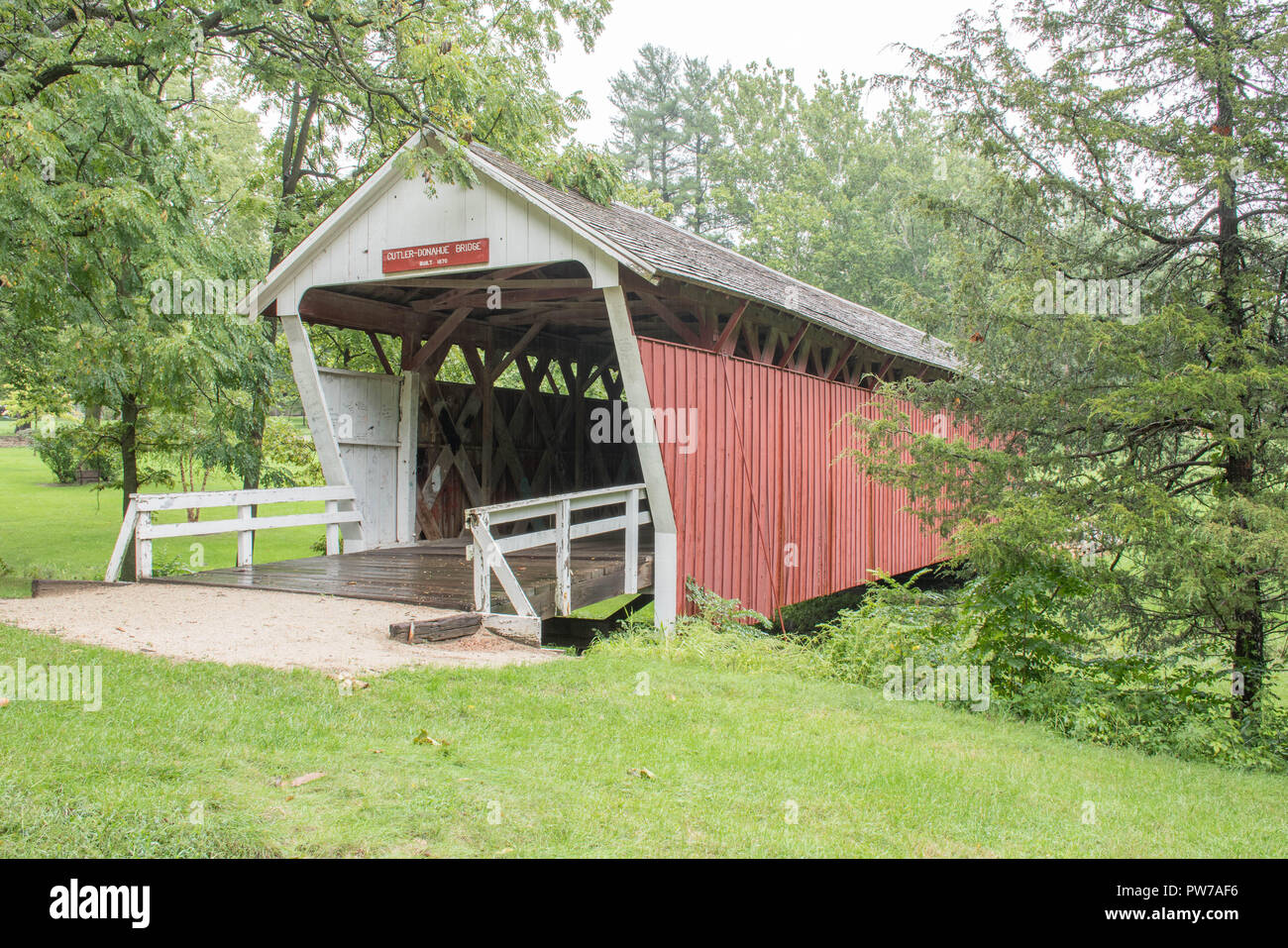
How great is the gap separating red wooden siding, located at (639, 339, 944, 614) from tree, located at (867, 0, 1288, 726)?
4.72 ft

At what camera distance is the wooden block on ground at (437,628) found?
7.17 meters

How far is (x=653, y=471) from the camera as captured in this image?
30.2ft

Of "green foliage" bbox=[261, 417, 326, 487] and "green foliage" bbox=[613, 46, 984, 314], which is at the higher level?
"green foliage" bbox=[613, 46, 984, 314]

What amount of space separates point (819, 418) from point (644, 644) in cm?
584

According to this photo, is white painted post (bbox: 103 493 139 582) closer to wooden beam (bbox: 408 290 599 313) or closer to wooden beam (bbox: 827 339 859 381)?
wooden beam (bbox: 408 290 599 313)

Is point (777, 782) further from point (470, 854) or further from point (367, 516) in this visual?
point (367, 516)

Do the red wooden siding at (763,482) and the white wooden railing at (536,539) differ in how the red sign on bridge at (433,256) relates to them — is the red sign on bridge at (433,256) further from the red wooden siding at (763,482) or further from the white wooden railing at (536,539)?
the white wooden railing at (536,539)

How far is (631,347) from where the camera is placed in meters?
8.92

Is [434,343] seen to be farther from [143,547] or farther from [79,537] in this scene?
[79,537]

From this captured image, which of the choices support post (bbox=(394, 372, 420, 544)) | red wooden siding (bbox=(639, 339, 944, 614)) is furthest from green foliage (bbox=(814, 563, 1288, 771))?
support post (bbox=(394, 372, 420, 544))

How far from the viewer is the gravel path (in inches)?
254

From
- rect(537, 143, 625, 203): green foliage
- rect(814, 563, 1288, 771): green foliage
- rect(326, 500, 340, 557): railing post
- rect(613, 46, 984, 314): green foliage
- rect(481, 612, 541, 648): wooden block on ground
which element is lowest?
rect(814, 563, 1288, 771): green foliage

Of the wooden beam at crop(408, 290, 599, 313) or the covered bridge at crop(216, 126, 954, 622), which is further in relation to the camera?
the wooden beam at crop(408, 290, 599, 313)
